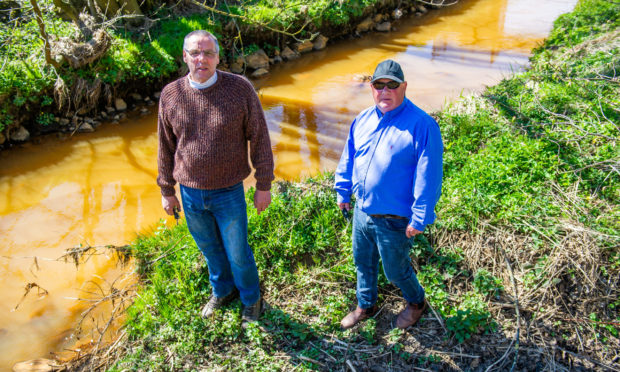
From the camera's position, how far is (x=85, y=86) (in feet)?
21.7

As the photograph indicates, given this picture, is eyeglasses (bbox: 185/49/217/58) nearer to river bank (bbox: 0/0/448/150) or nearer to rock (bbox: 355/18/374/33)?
river bank (bbox: 0/0/448/150)

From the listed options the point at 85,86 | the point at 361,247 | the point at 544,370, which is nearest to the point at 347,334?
the point at 361,247

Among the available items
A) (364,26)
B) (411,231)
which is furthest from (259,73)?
(411,231)

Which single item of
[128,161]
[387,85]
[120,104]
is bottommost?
[128,161]

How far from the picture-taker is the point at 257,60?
868cm

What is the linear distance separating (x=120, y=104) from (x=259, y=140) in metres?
5.37

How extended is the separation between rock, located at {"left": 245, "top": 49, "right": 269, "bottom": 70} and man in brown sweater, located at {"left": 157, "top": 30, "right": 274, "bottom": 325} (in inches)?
239

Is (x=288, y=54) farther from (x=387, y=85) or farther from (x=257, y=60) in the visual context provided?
(x=387, y=85)

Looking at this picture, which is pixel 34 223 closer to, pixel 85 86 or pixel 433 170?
pixel 85 86

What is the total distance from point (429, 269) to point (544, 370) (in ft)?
3.58

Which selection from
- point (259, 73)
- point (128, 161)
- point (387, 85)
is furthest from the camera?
point (259, 73)

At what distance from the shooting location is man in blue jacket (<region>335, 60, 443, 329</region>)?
244cm

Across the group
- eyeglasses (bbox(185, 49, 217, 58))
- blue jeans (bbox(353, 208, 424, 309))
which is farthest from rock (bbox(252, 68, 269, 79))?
blue jeans (bbox(353, 208, 424, 309))

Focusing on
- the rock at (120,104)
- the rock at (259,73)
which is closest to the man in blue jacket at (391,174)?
the rock at (120,104)
